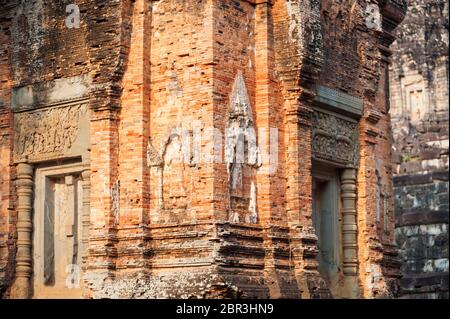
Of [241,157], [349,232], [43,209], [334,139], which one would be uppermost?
[334,139]

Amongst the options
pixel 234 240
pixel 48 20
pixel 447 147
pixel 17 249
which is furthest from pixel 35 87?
pixel 447 147

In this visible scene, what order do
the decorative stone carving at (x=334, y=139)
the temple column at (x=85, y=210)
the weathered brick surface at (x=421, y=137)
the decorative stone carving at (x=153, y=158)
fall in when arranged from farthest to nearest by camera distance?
the weathered brick surface at (x=421, y=137) → the decorative stone carving at (x=334, y=139) → the temple column at (x=85, y=210) → the decorative stone carving at (x=153, y=158)

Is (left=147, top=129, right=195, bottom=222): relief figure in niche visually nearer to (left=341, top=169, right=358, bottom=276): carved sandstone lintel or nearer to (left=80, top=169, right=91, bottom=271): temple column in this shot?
(left=80, top=169, right=91, bottom=271): temple column

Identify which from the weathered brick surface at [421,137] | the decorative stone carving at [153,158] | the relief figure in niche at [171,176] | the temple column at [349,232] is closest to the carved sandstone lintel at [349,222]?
the temple column at [349,232]

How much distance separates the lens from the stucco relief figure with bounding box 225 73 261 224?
18234 millimetres

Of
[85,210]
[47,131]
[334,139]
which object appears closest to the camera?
[85,210]

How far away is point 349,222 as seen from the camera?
822 inches

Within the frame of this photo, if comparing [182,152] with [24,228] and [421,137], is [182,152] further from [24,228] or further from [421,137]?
[421,137]

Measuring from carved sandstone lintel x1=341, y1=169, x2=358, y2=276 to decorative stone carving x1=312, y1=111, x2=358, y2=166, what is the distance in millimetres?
276

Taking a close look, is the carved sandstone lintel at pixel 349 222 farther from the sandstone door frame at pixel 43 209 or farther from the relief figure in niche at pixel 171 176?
the sandstone door frame at pixel 43 209

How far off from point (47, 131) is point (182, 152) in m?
2.55

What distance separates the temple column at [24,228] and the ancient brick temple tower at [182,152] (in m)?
0.02

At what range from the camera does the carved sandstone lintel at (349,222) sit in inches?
821

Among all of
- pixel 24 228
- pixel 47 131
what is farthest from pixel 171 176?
pixel 24 228
